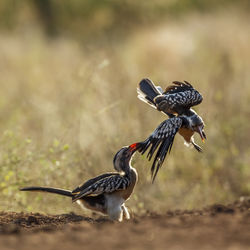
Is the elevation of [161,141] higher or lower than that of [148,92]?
lower

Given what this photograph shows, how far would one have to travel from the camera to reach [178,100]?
23.6 ft

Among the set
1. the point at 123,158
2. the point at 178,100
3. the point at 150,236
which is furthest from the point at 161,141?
the point at 150,236

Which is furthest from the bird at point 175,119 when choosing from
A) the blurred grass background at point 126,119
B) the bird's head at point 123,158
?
the blurred grass background at point 126,119

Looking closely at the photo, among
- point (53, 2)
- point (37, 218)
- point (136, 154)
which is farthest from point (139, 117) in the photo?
point (53, 2)

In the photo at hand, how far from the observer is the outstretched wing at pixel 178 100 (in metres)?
7.21

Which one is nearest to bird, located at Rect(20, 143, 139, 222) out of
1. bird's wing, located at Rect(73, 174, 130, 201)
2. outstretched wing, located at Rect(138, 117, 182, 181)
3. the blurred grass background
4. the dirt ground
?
bird's wing, located at Rect(73, 174, 130, 201)

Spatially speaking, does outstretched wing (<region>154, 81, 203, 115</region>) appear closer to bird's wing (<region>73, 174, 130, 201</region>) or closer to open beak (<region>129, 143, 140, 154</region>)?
open beak (<region>129, 143, 140, 154</region>)

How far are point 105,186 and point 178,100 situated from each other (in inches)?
54.9

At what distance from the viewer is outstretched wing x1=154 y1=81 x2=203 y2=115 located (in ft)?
23.7

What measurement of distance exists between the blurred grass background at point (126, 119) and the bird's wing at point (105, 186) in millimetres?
897

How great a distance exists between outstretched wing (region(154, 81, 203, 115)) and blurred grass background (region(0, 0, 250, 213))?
820 mm

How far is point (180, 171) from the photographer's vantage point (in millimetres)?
10180

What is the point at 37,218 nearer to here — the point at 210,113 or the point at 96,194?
the point at 96,194

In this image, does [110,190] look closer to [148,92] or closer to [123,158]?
[123,158]
